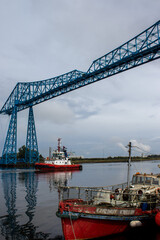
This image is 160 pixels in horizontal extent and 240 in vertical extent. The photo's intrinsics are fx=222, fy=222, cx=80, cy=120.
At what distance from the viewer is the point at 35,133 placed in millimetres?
75625

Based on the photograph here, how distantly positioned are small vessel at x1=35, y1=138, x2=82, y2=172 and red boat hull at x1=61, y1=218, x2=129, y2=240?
165 ft

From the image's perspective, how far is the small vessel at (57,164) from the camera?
6221cm

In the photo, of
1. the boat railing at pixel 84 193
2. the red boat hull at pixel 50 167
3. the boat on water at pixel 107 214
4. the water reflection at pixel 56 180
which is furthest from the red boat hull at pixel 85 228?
the red boat hull at pixel 50 167

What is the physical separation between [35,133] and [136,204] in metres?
64.3

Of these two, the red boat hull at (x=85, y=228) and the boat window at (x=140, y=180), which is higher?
the boat window at (x=140, y=180)

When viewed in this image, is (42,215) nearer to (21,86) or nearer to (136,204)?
(136,204)

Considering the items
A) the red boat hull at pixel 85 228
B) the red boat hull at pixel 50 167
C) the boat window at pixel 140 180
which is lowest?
the red boat hull at pixel 50 167

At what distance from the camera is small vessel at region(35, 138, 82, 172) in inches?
2449

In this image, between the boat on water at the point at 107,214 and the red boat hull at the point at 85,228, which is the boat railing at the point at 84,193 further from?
the red boat hull at the point at 85,228

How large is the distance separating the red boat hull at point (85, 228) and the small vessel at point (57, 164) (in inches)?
1974

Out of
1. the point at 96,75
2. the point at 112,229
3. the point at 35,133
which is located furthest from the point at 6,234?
the point at 35,133

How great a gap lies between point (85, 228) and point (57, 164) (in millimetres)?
52893

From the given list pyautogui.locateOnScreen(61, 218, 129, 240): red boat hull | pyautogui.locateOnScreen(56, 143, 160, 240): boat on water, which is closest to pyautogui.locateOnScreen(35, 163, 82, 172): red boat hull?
pyautogui.locateOnScreen(56, 143, 160, 240): boat on water

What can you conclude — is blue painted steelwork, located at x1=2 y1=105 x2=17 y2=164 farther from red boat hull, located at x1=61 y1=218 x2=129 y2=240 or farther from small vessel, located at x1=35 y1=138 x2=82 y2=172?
red boat hull, located at x1=61 y1=218 x2=129 y2=240
